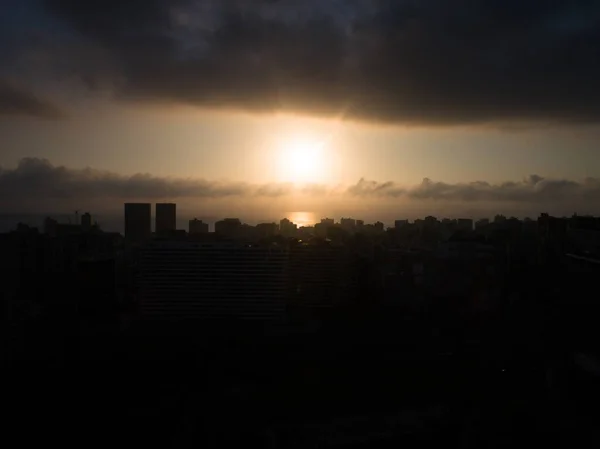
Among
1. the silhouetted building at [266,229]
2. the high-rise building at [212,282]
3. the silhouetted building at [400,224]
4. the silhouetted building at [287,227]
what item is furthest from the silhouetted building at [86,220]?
the silhouetted building at [400,224]

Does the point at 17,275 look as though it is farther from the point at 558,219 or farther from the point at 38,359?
the point at 558,219

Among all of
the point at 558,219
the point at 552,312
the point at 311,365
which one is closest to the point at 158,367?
the point at 311,365

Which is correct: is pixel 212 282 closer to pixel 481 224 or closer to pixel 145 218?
pixel 145 218

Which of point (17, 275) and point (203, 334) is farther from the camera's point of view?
point (17, 275)

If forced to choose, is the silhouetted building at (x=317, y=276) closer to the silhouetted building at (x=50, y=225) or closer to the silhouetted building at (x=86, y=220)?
the silhouetted building at (x=50, y=225)

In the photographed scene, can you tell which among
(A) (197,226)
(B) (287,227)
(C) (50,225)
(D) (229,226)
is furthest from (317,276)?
(C) (50,225)

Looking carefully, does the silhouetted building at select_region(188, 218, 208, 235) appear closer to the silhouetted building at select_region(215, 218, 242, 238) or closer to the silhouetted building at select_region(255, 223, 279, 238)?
the silhouetted building at select_region(215, 218, 242, 238)
